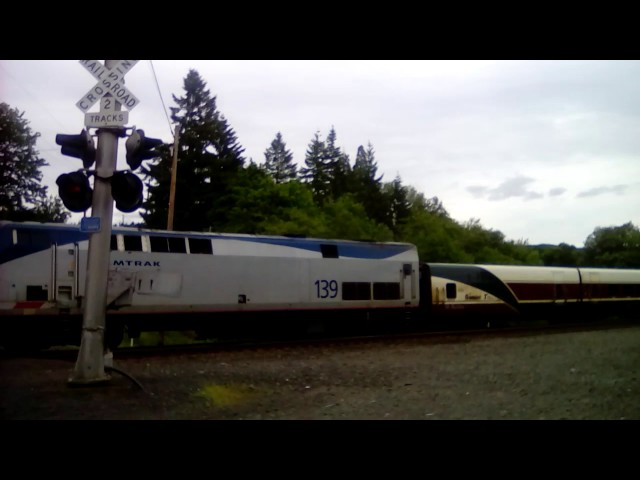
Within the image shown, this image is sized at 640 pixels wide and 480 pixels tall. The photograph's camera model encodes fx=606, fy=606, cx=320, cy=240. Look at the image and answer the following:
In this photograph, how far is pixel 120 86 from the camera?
8328 millimetres

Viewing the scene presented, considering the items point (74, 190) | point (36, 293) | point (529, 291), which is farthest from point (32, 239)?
point (529, 291)

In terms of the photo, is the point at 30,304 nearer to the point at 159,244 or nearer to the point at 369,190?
the point at 159,244

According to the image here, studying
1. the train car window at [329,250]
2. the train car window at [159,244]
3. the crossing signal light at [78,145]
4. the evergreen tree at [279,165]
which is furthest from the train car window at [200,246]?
the evergreen tree at [279,165]

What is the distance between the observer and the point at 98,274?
28.0 ft

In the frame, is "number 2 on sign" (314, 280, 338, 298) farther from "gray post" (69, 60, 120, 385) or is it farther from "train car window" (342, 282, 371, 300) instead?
"gray post" (69, 60, 120, 385)

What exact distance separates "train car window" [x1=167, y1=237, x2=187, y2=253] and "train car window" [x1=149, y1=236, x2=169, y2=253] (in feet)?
0.39

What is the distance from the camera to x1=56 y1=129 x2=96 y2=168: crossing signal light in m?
8.41

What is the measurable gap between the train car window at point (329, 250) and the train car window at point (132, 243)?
17.8 ft

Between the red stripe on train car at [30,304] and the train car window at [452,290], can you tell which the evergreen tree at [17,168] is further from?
the train car window at [452,290]

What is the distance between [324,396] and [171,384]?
237 cm

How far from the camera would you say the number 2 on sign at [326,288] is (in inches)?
683

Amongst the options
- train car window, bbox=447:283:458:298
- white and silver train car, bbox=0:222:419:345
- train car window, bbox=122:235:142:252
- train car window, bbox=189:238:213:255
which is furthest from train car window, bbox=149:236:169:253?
train car window, bbox=447:283:458:298

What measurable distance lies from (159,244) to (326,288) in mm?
5124
